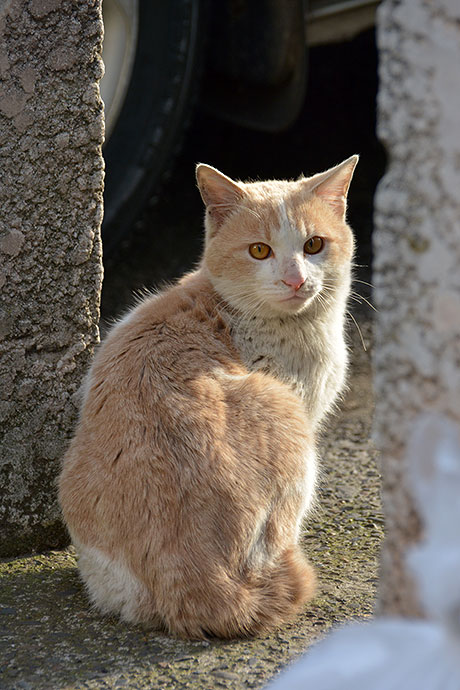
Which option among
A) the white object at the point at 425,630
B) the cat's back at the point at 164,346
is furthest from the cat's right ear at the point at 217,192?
the white object at the point at 425,630

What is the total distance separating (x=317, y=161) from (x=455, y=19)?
4.58 m

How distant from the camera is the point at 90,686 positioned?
1.85 meters

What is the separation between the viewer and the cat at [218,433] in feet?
6.56

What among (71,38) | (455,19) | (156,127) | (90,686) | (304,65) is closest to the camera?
Result: (455,19)

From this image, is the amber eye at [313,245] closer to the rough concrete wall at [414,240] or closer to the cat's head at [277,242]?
the cat's head at [277,242]

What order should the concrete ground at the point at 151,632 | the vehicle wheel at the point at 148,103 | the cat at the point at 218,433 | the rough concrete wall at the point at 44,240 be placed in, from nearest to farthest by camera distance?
the concrete ground at the point at 151,632 < the cat at the point at 218,433 < the rough concrete wall at the point at 44,240 < the vehicle wheel at the point at 148,103

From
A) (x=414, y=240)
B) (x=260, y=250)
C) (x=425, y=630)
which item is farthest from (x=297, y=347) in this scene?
(x=425, y=630)

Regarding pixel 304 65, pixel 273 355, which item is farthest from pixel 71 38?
pixel 304 65

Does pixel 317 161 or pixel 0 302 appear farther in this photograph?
pixel 317 161

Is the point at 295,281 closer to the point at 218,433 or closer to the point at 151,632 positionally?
the point at 218,433

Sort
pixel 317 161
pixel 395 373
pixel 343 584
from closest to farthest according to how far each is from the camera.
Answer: pixel 395 373 → pixel 343 584 → pixel 317 161

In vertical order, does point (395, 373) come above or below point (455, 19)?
below

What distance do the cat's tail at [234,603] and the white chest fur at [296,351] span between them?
1.89 feet

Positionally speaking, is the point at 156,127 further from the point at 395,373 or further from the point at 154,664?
the point at 395,373
